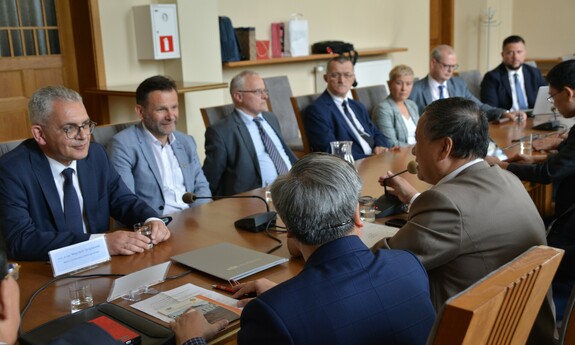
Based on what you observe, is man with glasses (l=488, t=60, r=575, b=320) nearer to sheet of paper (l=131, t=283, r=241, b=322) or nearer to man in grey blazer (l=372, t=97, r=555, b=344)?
man in grey blazer (l=372, t=97, r=555, b=344)

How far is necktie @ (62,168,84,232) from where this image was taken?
2.30m

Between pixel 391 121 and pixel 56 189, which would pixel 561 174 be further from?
pixel 56 189

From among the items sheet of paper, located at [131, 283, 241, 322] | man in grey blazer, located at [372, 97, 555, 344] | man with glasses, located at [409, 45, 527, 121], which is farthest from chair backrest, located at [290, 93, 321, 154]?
sheet of paper, located at [131, 283, 241, 322]

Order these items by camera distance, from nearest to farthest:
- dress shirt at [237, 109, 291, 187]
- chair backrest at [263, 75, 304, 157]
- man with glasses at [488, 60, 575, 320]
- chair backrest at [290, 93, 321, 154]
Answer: man with glasses at [488, 60, 575, 320] < dress shirt at [237, 109, 291, 187] < chair backrest at [290, 93, 321, 154] < chair backrest at [263, 75, 304, 157]

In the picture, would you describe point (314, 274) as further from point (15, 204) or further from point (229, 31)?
point (229, 31)

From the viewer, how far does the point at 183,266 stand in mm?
1933

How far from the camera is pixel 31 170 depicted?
2.23 meters

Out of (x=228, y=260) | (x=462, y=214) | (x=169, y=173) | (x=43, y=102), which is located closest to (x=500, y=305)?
(x=462, y=214)

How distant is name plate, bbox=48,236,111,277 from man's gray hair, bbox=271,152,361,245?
849mm

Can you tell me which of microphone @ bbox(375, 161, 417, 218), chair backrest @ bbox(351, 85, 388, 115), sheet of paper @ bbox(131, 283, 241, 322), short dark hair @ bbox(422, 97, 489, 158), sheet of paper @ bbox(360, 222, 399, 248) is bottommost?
sheet of paper @ bbox(131, 283, 241, 322)

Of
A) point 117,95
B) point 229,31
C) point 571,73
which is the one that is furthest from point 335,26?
point 571,73

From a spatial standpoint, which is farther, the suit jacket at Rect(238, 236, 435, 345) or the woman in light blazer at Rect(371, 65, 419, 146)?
the woman in light blazer at Rect(371, 65, 419, 146)

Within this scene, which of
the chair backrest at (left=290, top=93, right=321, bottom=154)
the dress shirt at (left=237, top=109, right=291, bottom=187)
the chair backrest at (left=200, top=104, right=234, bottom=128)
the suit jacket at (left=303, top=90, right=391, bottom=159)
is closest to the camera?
the dress shirt at (left=237, top=109, right=291, bottom=187)

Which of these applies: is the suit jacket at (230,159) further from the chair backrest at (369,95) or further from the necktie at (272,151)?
the chair backrest at (369,95)
